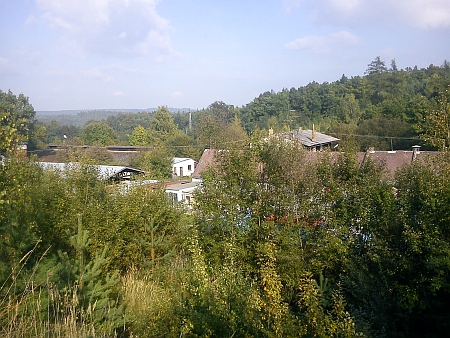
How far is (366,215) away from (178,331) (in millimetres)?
7895

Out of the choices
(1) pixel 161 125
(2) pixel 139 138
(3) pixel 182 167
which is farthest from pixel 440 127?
(1) pixel 161 125

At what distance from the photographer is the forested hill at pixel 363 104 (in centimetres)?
3834

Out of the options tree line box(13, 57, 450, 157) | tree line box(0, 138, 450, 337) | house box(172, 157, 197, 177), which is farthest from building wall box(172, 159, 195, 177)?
tree line box(0, 138, 450, 337)

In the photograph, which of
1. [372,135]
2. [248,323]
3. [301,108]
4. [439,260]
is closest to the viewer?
[248,323]

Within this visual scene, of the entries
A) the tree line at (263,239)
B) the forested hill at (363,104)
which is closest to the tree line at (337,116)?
the forested hill at (363,104)

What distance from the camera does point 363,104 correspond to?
55.3 metres

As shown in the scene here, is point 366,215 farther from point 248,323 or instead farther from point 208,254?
point 248,323

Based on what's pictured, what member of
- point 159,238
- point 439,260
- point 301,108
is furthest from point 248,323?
point 301,108

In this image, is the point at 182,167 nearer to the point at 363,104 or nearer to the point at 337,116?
the point at 337,116

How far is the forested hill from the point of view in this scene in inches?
1510

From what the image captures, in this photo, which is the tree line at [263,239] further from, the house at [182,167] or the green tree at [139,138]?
the green tree at [139,138]

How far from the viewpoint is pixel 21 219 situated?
774cm

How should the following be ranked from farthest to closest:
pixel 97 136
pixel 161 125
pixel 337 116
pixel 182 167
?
pixel 161 125 < pixel 97 136 < pixel 337 116 < pixel 182 167

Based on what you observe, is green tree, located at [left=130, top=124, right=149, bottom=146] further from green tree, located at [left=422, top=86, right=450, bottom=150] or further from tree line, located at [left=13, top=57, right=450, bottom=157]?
green tree, located at [left=422, top=86, right=450, bottom=150]
